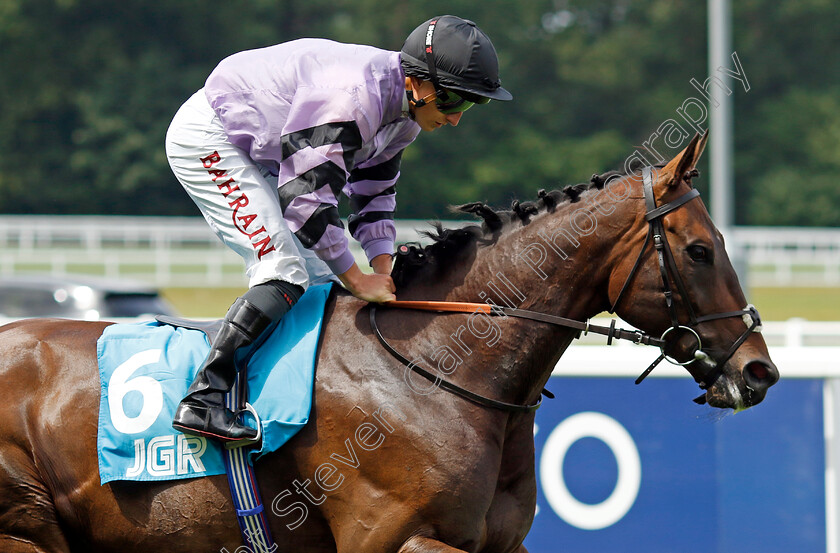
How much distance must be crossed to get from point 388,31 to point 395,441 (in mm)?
31607

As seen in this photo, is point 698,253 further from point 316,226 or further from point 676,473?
point 676,473

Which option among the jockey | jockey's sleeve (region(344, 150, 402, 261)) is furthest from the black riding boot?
jockey's sleeve (region(344, 150, 402, 261))

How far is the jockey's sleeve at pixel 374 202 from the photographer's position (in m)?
3.66

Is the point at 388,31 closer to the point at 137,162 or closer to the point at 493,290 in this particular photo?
the point at 137,162

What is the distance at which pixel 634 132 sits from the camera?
107 feet

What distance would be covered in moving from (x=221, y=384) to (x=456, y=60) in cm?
124

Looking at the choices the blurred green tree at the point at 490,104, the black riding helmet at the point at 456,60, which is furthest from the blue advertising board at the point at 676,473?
the blurred green tree at the point at 490,104

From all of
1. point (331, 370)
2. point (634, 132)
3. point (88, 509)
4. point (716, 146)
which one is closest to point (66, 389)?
point (88, 509)

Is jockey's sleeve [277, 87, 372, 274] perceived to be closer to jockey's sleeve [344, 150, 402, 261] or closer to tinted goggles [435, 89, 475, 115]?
tinted goggles [435, 89, 475, 115]

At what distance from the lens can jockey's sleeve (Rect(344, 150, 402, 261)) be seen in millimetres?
3662

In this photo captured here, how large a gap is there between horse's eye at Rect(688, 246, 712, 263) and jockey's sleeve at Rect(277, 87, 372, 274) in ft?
3.51

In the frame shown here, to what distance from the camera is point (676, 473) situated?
4766 mm

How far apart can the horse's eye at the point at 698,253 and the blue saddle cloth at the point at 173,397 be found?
1.18 meters

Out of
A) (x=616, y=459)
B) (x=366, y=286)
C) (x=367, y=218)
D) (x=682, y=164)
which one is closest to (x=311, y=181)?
(x=366, y=286)
